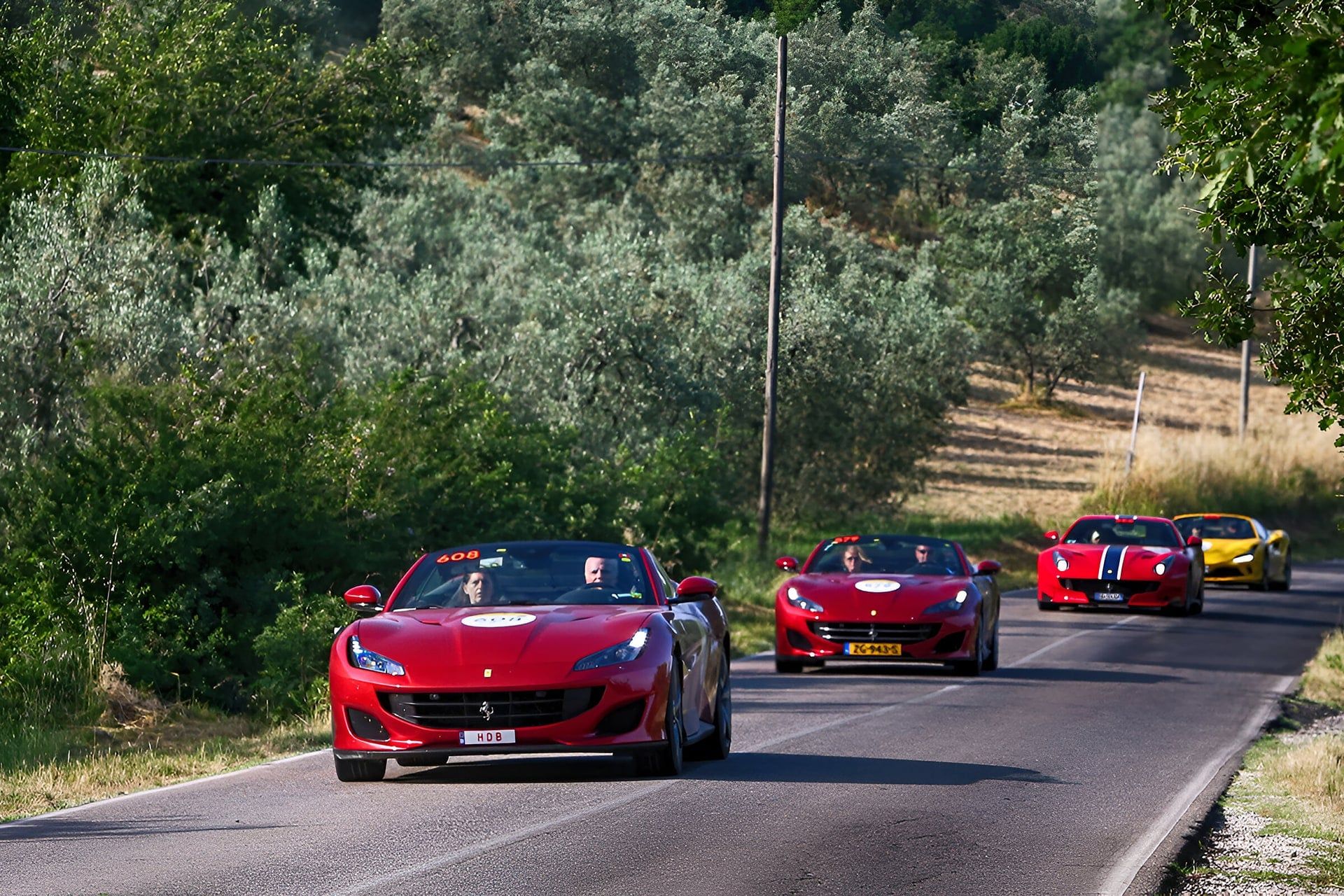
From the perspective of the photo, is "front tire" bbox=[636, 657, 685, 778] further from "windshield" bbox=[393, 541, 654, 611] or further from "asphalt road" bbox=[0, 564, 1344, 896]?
"windshield" bbox=[393, 541, 654, 611]

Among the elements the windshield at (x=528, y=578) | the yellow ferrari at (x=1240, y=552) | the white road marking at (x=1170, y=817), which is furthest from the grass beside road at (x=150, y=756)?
the yellow ferrari at (x=1240, y=552)

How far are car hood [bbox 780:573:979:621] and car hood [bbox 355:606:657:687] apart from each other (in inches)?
314

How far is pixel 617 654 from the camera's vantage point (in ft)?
35.6

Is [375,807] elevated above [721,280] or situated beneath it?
situated beneath

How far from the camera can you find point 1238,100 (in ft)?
23.5

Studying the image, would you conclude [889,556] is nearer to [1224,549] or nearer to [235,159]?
[1224,549]

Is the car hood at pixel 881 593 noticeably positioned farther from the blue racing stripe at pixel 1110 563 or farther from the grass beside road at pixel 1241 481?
the grass beside road at pixel 1241 481

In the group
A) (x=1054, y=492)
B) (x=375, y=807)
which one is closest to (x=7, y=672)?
(x=375, y=807)

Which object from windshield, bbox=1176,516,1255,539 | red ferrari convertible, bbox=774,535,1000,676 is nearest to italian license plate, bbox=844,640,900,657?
red ferrari convertible, bbox=774,535,1000,676

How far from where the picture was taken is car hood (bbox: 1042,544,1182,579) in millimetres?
29219

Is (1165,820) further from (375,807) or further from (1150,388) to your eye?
(1150,388)

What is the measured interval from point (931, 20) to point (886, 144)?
8182 millimetres

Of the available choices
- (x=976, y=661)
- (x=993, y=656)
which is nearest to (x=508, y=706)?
(x=976, y=661)

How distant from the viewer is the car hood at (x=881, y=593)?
1912 centimetres
